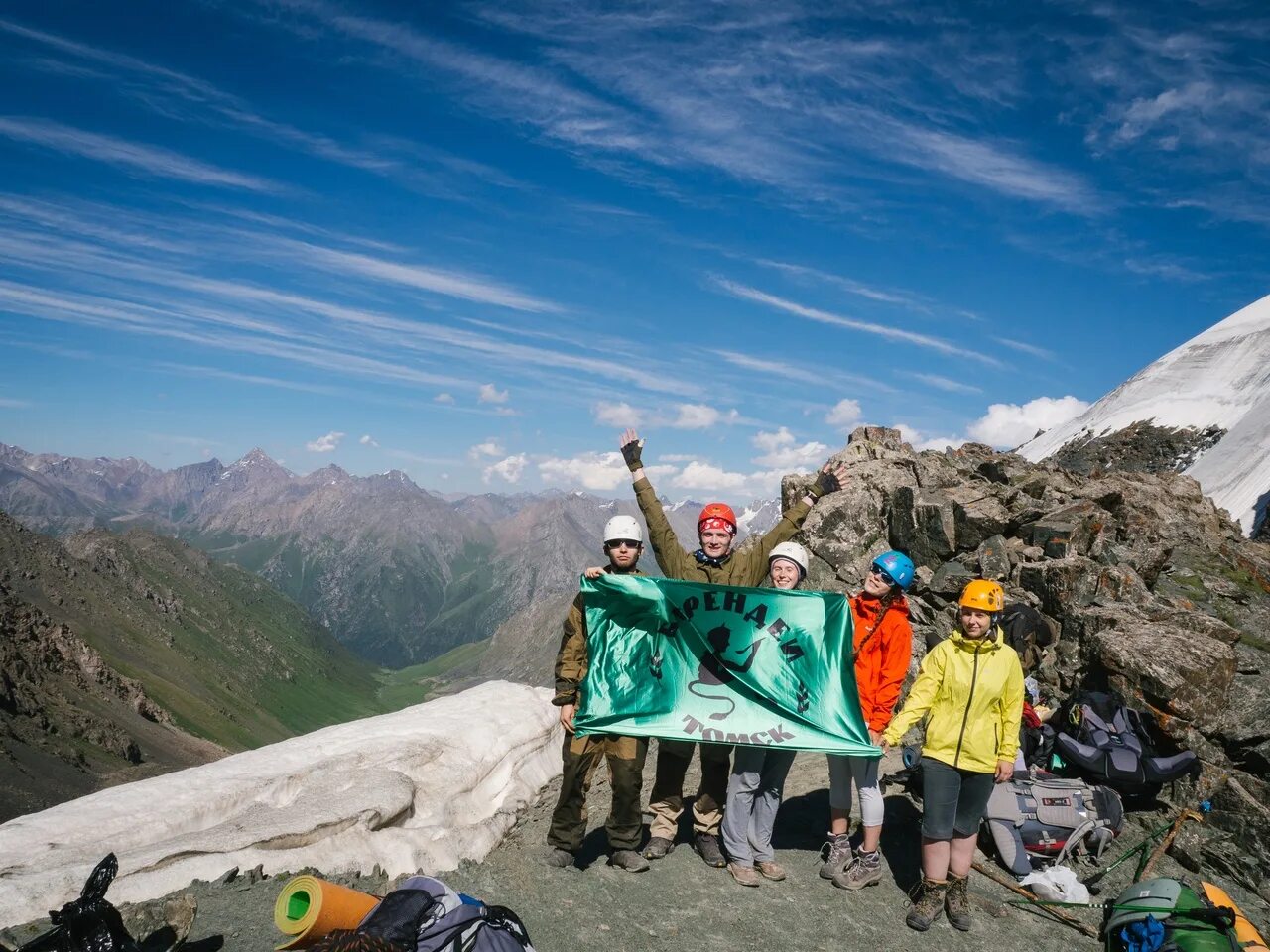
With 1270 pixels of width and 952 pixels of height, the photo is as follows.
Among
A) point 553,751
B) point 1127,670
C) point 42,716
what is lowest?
point 42,716

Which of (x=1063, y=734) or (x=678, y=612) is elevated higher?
(x=678, y=612)

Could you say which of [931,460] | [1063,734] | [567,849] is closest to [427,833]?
[567,849]

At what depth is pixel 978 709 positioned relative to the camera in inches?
334

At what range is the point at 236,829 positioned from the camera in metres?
9.28

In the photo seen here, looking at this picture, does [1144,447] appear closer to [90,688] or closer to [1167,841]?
[1167,841]

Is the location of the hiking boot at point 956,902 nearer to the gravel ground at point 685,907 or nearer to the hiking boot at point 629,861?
the gravel ground at point 685,907

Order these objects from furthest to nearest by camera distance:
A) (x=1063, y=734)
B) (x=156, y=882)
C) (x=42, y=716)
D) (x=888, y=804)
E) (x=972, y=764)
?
(x=42, y=716), (x=888, y=804), (x=1063, y=734), (x=972, y=764), (x=156, y=882)

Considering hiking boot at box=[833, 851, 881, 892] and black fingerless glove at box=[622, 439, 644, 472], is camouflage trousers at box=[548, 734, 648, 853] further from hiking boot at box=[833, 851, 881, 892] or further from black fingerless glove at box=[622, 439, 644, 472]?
black fingerless glove at box=[622, 439, 644, 472]

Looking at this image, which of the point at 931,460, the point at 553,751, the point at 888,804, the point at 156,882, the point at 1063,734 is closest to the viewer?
the point at 156,882

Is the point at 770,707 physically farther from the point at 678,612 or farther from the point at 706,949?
the point at 706,949

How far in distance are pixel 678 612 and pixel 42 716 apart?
110m

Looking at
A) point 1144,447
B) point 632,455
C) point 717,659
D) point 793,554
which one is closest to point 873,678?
point 793,554

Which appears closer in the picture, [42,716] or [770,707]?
[770,707]

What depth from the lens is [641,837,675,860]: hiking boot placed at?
971 cm
